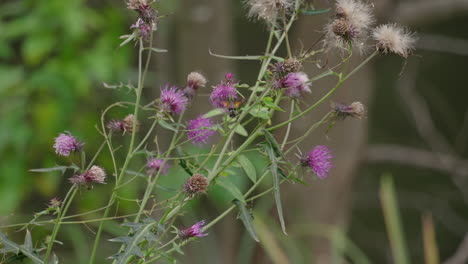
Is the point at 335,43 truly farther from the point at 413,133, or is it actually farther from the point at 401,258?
the point at 413,133

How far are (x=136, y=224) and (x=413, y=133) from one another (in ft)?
10.4

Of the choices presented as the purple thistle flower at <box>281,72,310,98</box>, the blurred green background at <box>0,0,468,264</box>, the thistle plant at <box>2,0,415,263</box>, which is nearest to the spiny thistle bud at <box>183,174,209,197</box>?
the thistle plant at <box>2,0,415,263</box>

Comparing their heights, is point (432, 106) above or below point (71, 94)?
below

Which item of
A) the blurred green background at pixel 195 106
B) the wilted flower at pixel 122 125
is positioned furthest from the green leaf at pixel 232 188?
the blurred green background at pixel 195 106

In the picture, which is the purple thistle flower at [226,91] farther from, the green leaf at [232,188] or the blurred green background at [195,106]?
the blurred green background at [195,106]

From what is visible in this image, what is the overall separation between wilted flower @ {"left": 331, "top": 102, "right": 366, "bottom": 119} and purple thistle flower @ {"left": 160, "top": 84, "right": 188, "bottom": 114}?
6.0 inches

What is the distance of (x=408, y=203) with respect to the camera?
3.50m

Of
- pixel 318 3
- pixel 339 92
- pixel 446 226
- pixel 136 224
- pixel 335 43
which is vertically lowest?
pixel 446 226

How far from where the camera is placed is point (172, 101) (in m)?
0.67

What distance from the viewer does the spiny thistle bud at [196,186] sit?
0.60m

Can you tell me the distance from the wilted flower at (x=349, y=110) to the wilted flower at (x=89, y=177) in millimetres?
243

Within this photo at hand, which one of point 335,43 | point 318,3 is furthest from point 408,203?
point 335,43

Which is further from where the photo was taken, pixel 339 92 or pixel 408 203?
pixel 408 203

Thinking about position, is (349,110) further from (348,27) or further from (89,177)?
(89,177)
